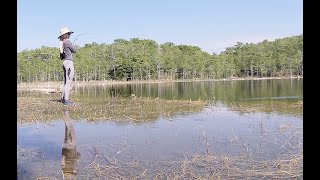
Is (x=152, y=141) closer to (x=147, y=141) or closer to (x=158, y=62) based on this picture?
(x=147, y=141)

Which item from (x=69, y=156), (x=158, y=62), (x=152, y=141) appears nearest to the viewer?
(x=69, y=156)

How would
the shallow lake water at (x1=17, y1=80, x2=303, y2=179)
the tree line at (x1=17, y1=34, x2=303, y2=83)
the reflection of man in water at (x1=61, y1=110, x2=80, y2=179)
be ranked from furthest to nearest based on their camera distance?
the tree line at (x1=17, y1=34, x2=303, y2=83) < the shallow lake water at (x1=17, y1=80, x2=303, y2=179) < the reflection of man in water at (x1=61, y1=110, x2=80, y2=179)

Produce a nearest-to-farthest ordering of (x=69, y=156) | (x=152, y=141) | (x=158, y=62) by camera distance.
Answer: (x=69, y=156), (x=152, y=141), (x=158, y=62)

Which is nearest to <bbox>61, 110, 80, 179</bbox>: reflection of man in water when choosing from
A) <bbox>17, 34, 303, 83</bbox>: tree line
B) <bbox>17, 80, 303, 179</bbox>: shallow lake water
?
<bbox>17, 80, 303, 179</bbox>: shallow lake water

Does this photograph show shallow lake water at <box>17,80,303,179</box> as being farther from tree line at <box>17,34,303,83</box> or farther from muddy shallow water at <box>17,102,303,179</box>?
tree line at <box>17,34,303,83</box>

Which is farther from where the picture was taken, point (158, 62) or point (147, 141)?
point (158, 62)

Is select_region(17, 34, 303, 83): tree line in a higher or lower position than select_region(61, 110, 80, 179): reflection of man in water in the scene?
higher

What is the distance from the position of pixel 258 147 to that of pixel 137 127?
8.43 ft

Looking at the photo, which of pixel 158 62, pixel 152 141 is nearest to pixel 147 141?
pixel 152 141

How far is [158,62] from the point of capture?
290 ft

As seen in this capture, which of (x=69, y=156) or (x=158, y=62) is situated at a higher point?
(x=158, y=62)

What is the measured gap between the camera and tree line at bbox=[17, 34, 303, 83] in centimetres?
7844
